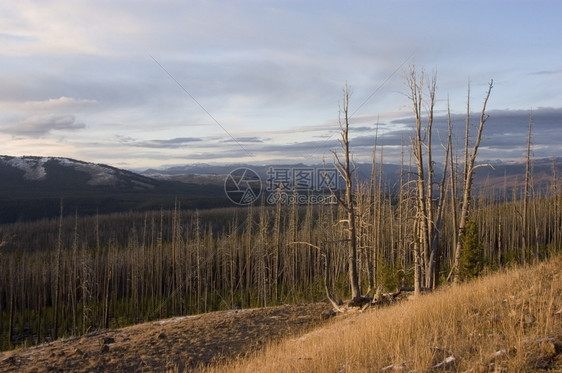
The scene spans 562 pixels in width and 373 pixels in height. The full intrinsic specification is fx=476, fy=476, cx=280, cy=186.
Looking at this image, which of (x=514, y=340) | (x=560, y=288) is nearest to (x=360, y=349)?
(x=514, y=340)

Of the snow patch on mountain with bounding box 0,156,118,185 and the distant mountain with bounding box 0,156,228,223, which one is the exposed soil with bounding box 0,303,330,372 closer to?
the distant mountain with bounding box 0,156,228,223

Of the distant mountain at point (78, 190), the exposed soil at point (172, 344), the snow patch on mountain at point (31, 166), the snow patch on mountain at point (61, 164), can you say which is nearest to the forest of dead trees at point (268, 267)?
the exposed soil at point (172, 344)

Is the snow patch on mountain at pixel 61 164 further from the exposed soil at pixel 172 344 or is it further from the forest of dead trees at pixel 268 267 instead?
the exposed soil at pixel 172 344

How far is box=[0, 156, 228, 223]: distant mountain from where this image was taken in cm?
10468

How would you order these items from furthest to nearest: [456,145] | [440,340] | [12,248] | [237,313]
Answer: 1. [12,248]
2. [456,145]
3. [237,313]
4. [440,340]

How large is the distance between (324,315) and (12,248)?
58210 millimetres

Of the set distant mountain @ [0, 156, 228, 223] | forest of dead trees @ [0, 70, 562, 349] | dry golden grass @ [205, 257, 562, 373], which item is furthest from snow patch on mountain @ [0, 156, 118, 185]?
dry golden grass @ [205, 257, 562, 373]

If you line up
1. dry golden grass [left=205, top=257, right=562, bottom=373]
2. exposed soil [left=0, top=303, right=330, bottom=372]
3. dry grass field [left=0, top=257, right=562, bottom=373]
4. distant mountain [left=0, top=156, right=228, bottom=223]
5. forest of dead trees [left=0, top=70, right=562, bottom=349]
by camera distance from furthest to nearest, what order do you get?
distant mountain [left=0, top=156, right=228, bottom=223] < forest of dead trees [left=0, top=70, right=562, bottom=349] < exposed soil [left=0, top=303, right=330, bottom=372] < dry grass field [left=0, top=257, right=562, bottom=373] < dry golden grass [left=205, top=257, right=562, bottom=373]

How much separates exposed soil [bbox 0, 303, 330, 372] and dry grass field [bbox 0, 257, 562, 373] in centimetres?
3

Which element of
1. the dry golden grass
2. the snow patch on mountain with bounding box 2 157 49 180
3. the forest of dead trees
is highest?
the snow patch on mountain with bounding box 2 157 49 180

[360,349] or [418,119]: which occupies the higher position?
[418,119]

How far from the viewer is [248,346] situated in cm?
1277

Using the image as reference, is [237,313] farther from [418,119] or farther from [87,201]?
[87,201]

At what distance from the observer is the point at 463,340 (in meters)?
6.56
